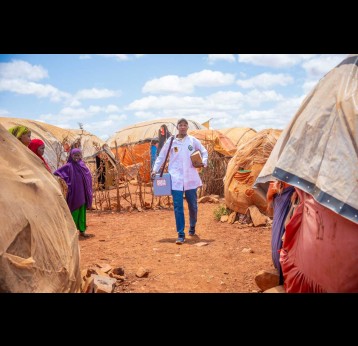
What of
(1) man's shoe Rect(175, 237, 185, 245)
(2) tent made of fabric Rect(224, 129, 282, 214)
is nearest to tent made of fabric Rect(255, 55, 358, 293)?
(1) man's shoe Rect(175, 237, 185, 245)

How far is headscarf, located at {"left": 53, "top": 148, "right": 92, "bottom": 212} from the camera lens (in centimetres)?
695

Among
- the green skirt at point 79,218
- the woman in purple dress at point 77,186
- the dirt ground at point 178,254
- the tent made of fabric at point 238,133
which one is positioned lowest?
the dirt ground at point 178,254

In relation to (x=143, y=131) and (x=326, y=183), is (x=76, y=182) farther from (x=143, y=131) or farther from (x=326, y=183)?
(x=143, y=131)

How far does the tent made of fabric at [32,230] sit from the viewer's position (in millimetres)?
2467

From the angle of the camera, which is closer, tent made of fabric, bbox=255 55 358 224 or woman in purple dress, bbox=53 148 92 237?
tent made of fabric, bbox=255 55 358 224

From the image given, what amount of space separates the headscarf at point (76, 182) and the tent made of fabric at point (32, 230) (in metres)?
3.43

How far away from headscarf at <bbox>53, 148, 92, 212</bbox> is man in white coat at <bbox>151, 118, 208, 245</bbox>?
Answer: 1508 mm

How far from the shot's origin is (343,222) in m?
2.69

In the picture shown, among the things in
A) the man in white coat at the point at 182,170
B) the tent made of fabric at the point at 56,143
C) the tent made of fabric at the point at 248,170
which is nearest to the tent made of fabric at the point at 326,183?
the man in white coat at the point at 182,170

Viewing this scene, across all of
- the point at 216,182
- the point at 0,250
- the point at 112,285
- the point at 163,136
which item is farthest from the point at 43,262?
the point at 163,136

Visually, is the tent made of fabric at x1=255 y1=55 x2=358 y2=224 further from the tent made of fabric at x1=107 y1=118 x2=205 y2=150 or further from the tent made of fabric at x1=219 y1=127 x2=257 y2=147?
the tent made of fabric at x1=219 y1=127 x2=257 y2=147

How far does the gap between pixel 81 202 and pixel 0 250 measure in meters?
4.68

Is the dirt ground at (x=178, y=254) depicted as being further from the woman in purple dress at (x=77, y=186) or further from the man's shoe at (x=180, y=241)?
the woman in purple dress at (x=77, y=186)

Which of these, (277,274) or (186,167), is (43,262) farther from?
(186,167)
